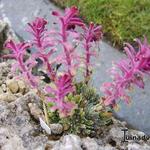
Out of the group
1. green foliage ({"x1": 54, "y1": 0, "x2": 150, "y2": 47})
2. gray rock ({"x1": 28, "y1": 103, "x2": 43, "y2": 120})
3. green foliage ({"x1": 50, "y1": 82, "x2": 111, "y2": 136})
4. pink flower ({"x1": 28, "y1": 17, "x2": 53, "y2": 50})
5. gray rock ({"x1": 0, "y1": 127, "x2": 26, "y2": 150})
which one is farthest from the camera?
green foliage ({"x1": 54, "y1": 0, "x2": 150, "y2": 47})

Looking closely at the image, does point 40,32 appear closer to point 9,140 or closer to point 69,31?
point 69,31

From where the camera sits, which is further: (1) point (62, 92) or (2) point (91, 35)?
(2) point (91, 35)

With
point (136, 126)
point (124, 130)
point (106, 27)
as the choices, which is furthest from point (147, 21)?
point (124, 130)

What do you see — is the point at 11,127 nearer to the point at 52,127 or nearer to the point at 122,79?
the point at 52,127

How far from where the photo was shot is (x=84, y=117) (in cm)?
351

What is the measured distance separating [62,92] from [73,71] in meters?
0.31

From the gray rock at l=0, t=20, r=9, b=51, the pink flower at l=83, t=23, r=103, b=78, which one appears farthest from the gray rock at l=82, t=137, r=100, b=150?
the gray rock at l=0, t=20, r=9, b=51

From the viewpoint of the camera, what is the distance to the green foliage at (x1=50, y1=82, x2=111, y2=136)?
3486mm

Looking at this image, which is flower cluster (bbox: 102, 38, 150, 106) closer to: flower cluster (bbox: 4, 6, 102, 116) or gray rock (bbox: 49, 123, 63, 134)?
flower cluster (bbox: 4, 6, 102, 116)

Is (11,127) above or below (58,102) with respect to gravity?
below

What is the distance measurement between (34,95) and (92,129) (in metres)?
0.56

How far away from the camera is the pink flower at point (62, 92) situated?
3.06 metres

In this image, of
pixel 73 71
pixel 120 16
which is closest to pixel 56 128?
pixel 73 71

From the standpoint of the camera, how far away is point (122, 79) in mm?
3182
